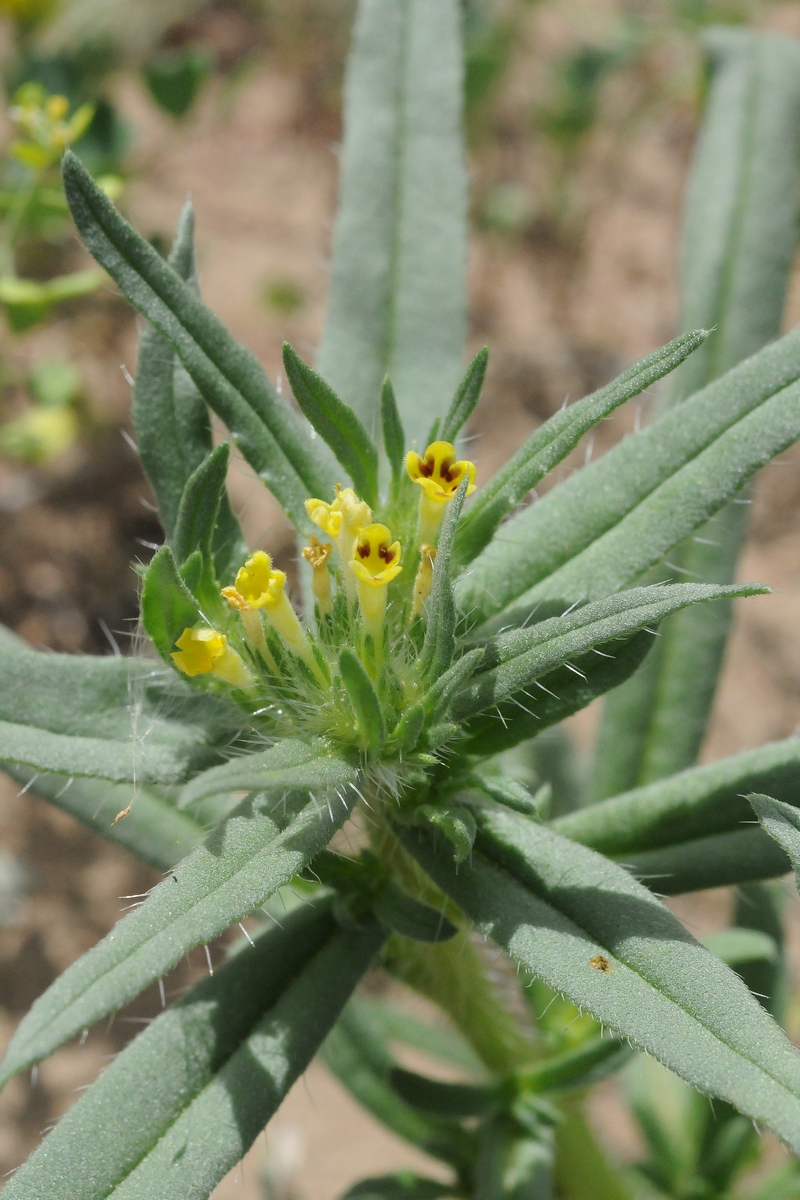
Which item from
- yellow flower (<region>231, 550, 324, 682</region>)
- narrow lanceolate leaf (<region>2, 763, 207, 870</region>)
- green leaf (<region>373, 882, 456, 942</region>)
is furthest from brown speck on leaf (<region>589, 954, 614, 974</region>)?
narrow lanceolate leaf (<region>2, 763, 207, 870</region>)

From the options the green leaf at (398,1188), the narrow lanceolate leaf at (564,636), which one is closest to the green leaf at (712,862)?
the narrow lanceolate leaf at (564,636)

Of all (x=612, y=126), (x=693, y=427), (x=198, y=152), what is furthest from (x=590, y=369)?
(x=693, y=427)

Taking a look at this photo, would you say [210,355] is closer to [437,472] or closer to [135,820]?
[437,472]

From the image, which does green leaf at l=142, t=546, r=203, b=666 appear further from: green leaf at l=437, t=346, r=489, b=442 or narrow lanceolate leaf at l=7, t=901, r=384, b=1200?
narrow lanceolate leaf at l=7, t=901, r=384, b=1200

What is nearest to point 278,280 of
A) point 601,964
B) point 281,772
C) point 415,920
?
point 415,920

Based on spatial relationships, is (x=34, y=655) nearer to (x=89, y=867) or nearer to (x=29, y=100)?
(x=29, y=100)

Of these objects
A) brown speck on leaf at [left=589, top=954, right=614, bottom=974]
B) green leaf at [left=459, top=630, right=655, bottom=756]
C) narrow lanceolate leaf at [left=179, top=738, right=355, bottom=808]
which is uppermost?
narrow lanceolate leaf at [left=179, top=738, right=355, bottom=808]
